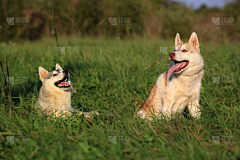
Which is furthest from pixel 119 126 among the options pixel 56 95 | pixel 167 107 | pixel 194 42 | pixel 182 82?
pixel 194 42

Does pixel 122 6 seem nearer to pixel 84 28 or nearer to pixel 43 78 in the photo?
pixel 84 28

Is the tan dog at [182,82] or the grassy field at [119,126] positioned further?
the tan dog at [182,82]

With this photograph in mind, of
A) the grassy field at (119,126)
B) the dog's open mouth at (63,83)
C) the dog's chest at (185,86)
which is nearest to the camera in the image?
the grassy field at (119,126)

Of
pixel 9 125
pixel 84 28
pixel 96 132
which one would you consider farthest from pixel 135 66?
pixel 84 28

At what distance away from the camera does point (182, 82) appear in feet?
11.8

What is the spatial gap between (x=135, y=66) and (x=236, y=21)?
331 inches

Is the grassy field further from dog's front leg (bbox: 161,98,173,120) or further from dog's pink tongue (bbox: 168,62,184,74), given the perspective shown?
dog's pink tongue (bbox: 168,62,184,74)

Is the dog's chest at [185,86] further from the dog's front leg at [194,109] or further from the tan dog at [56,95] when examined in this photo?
the tan dog at [56,95]

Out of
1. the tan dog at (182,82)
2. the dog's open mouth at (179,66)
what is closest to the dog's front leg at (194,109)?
the tan dog at (182,82)

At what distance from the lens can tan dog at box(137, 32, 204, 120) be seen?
350 centimetres

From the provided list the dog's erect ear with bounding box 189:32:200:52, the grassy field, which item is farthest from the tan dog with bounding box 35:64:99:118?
the dog's erect ear with bounding box 189:32:200:52

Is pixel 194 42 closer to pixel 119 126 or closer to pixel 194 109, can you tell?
pixel 194 109

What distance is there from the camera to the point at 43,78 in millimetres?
3611

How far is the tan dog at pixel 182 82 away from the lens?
3.50 meters
